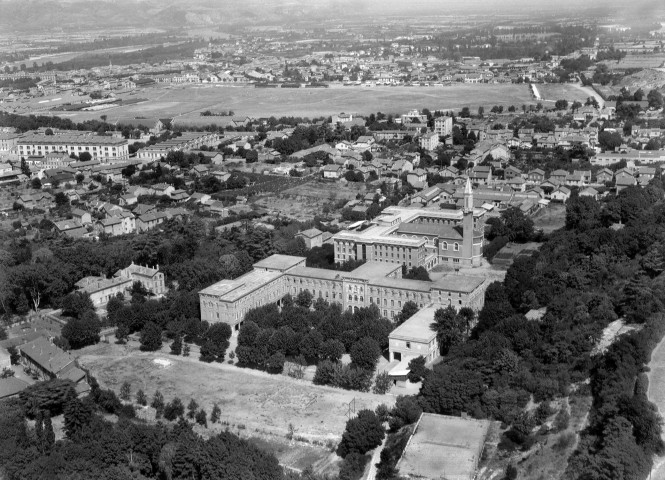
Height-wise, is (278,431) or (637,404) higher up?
(637,404)

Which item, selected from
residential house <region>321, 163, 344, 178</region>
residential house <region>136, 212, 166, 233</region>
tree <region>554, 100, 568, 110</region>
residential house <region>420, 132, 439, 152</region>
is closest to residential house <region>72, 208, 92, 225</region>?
residential house <region>136, 212, 166, 233</region>

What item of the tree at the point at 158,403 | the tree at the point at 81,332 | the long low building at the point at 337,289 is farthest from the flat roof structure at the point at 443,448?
the tree at the point at 81,332

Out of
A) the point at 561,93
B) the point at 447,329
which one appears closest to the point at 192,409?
the point at 447,329

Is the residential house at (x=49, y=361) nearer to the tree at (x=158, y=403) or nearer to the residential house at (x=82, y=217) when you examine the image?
the tree at (x=158, y=403)

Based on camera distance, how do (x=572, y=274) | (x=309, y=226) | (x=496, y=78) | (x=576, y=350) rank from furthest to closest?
1. (x=496, y=78)
2. (x=309, y=226)
3. (x=572, y=274)
4. (x=576, y=350)

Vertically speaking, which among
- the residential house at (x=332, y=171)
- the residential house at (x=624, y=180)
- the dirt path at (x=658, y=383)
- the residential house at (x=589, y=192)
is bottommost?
the residential house at (x=332, y=171)

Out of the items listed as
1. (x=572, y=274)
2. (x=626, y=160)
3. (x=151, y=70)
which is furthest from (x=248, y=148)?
(x=151, y=70)

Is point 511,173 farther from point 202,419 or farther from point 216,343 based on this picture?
point 202,419

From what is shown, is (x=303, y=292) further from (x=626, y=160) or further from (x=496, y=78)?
(x=496, y=78)
